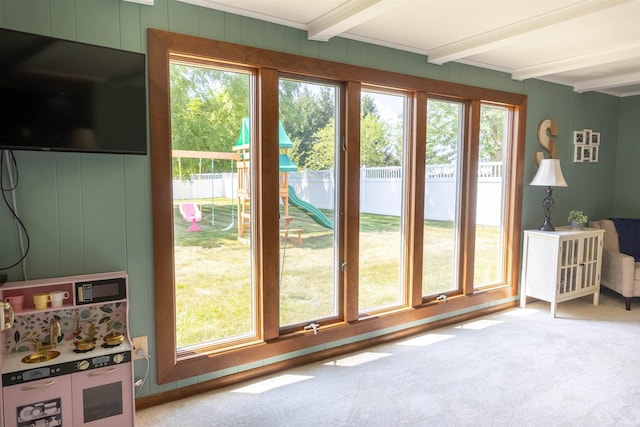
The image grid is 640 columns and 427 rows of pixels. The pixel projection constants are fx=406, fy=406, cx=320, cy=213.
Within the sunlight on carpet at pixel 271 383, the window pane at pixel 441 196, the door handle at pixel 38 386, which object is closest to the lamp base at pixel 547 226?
the window pane at pixel 441 196

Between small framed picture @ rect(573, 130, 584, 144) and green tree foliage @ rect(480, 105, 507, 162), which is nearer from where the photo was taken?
green tree foliage @ rect(480, 105, 507, 162)

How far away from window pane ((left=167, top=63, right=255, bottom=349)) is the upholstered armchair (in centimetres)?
377

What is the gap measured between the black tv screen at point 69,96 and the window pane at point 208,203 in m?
0.38

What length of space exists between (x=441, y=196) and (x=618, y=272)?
214cm

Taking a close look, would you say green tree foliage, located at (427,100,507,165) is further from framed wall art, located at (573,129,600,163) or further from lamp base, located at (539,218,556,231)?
framed wall art, located at (573,129,600,163)

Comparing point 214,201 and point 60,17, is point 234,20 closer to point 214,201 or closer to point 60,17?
point 60,17

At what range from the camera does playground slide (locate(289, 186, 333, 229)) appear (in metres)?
2.91

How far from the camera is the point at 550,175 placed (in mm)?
3961

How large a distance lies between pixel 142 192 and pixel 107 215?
0.22 metres

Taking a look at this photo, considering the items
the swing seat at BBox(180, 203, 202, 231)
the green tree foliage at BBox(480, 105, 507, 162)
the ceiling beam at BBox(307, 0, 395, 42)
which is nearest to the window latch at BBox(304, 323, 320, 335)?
the swing seat at BBox(180, 203, 202, 231)

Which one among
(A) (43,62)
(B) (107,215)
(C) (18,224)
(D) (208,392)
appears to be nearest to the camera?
(A) (43,62)

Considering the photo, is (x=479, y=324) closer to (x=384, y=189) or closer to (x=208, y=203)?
(x=384, y=189)

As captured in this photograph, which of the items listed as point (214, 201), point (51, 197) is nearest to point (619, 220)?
point (214, 201)

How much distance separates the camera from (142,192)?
7.48 feet
